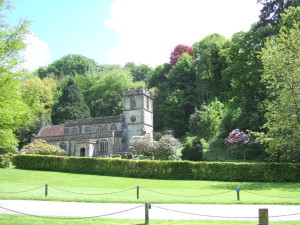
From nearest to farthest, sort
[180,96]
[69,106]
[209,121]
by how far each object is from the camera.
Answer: [209,121], [180,96], [69,106]

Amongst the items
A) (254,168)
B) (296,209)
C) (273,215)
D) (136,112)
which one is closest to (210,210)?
(273,215)

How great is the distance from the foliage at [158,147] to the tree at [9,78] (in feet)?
55.6

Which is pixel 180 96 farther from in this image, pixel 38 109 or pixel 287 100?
pixel 287 100

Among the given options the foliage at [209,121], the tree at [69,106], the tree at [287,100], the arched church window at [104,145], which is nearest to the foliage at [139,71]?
the tree at [69,106]

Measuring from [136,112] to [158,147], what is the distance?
1361 cm

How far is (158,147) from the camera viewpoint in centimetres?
3759

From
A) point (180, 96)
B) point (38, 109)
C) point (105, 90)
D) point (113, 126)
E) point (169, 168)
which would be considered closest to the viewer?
point (169, 168)

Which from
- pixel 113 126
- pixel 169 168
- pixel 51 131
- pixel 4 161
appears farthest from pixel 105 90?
pixel 169 168

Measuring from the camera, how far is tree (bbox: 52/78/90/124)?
6488 cm

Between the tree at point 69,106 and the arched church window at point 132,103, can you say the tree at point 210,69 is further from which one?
the tree at point 69,106

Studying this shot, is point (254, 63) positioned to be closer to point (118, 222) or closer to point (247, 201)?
point (247, 201)

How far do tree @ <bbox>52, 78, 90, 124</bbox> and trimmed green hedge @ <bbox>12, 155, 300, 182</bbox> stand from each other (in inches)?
1244

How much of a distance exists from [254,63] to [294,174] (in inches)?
641

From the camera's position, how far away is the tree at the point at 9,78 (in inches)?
929
